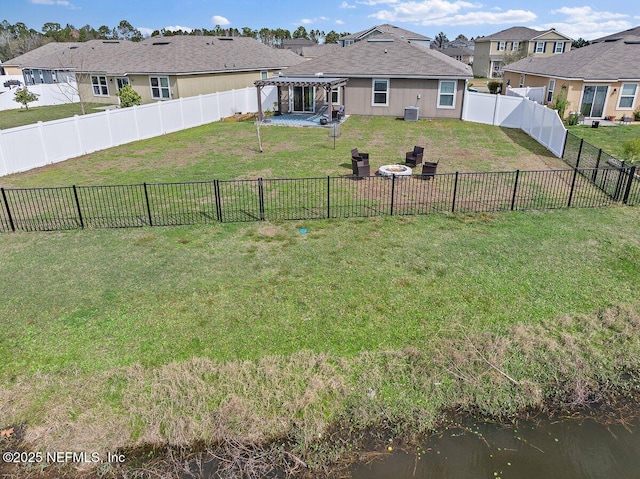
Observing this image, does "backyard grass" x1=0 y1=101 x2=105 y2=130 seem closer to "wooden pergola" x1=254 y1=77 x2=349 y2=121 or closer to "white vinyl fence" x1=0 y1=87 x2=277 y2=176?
"white vinyl fence" x1=0 y1=87 x2=277 y2=176

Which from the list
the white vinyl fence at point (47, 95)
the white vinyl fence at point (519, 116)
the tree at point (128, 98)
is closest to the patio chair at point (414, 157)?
the white vinyl fence at point (519, 116)

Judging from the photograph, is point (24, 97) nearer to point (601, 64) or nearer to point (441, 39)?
point (601, 64)

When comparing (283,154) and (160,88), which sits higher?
(160,88)

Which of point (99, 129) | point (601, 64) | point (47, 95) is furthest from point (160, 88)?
point (601, 64)

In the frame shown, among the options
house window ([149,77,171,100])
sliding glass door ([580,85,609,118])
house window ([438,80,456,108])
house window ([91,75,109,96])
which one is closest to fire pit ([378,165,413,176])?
house window ([438,80,456,108])

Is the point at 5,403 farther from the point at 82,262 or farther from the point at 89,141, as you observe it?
the point at 89,141

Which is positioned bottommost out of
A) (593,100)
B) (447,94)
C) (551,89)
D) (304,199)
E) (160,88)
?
(304,199)

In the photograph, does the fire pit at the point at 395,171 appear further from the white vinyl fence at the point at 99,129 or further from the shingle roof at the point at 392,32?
the shingle roof at the point at 392,32
